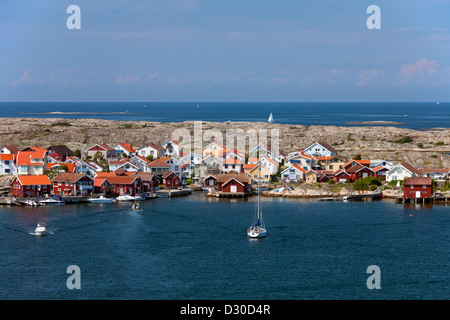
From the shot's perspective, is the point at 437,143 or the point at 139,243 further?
the point at 437,143

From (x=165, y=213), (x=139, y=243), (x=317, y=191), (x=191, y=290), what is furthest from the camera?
(x=317, y=191)

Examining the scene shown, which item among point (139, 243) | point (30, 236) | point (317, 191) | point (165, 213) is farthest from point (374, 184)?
point (30, 236)

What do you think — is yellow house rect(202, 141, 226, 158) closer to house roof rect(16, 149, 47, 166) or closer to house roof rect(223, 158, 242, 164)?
house roof rect(223, 158, 242, 164)

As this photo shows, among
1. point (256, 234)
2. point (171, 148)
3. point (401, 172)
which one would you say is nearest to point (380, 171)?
point (401, 172)

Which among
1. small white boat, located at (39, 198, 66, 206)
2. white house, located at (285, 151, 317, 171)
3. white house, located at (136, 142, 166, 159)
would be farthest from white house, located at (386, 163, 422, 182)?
small white boat, located at (39, 198, 66, 206)

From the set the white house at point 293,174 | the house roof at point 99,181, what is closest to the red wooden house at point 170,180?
the house roof at point 99,181

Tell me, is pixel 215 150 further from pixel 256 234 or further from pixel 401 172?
Answer: pixel 256 234
